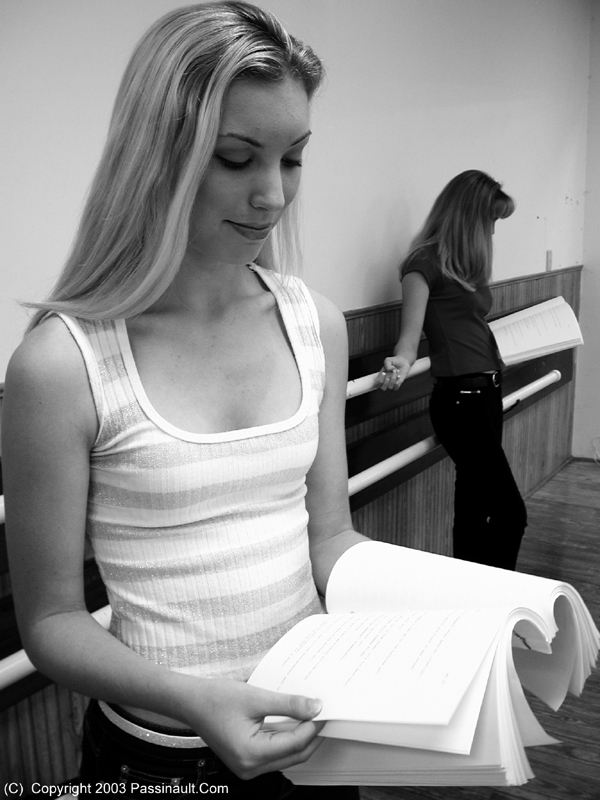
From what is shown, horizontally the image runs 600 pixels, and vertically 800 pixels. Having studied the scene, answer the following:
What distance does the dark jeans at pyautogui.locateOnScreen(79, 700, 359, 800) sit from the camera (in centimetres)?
78

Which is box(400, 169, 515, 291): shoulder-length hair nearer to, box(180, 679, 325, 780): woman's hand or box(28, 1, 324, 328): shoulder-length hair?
box(28, 1, 324, 328): shoulder-length hair

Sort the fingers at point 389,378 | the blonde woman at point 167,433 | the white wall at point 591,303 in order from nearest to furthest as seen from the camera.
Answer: the blonde woman at point 167,433
the fingers at point 389,378
the white wall at point 591,303

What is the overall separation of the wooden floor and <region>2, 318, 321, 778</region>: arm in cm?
146

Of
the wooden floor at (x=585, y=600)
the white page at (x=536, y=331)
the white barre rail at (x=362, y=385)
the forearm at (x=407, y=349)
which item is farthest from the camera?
the white page at (x=536, y=331)

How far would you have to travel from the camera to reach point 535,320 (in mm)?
3449

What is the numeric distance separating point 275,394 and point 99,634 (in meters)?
0.30

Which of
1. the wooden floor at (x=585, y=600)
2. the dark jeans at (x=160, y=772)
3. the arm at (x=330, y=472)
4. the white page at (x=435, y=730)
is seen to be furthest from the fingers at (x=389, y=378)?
the white page at (x=435, y=730)

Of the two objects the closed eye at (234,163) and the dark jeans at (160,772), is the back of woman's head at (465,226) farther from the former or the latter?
the dark jeans at (160,772)

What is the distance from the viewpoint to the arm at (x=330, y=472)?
3.13 feet

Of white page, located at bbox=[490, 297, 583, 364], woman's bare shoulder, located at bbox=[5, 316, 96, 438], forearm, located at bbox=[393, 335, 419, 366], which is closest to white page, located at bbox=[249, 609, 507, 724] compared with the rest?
woman's bare shoulder, located at bbox=[5, 316, 96, 438]

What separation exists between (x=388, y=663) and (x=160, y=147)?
509 mm

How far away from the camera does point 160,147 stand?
752 mm

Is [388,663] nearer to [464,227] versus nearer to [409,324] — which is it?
[409,324]

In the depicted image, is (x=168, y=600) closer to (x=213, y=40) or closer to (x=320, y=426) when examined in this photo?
(x=320, y=426)
